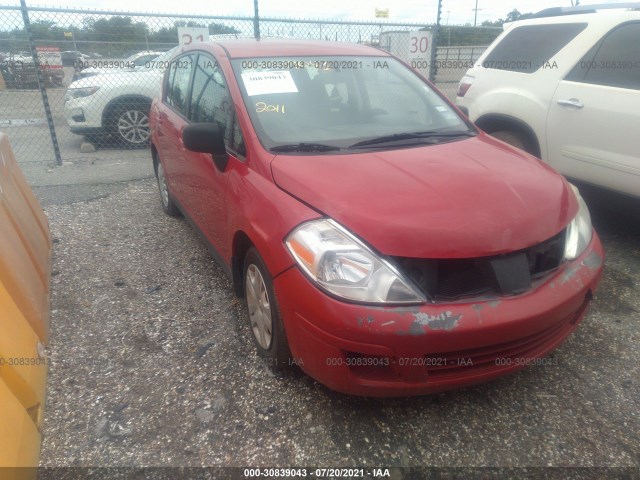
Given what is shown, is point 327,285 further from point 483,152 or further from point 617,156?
point 617,156

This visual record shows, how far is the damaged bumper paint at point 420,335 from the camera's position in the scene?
1925mm

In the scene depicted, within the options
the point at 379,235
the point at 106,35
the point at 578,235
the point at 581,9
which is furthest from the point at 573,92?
the point at 106,35

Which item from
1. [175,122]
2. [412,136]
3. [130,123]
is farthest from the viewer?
[130,123]

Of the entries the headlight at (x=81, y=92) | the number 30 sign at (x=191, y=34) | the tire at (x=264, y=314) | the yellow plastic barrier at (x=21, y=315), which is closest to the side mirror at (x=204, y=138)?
the tire at (x=264, y=314)

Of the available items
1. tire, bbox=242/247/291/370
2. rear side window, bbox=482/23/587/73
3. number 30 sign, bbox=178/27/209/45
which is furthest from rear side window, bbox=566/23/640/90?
number 30 sign, bbox=178/27/209/45

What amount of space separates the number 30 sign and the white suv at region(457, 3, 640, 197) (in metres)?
4.22

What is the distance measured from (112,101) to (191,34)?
64.2 inches

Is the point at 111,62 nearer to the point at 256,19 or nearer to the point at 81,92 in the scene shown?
the point at 81,92

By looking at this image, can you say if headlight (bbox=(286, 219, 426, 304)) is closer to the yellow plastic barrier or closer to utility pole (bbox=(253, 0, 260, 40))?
the yellow plastic barrier

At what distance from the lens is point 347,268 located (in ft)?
6.63

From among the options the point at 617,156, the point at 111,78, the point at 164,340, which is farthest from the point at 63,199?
the point at 617,156

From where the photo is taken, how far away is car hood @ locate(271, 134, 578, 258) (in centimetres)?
202

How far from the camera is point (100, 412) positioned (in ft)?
7.93

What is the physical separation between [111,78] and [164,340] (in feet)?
19.3
